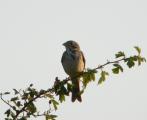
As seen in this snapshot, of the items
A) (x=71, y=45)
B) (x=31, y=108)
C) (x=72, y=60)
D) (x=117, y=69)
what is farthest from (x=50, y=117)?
(x=71, y=45)

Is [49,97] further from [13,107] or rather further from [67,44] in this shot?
[67,44]

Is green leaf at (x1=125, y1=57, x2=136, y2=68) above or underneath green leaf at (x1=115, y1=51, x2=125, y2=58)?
underneath

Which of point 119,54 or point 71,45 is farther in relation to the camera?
point 71,45

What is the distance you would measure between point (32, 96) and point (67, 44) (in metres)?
4.80

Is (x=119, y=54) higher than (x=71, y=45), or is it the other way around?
(x=71, y=45)

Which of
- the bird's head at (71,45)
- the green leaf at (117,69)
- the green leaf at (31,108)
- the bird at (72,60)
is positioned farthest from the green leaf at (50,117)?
the bird's head at (71,45)

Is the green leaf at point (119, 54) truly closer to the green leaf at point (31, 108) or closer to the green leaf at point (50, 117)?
the green leaf at point (50, 117)

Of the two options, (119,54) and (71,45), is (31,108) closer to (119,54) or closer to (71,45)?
(119,54)

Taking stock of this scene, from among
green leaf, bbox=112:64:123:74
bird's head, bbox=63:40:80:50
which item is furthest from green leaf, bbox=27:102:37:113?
bird's head, bbox=63:40:80:50

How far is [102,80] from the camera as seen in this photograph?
6.30 metres

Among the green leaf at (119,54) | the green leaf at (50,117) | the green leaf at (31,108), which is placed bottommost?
the green leaf at (50,117)

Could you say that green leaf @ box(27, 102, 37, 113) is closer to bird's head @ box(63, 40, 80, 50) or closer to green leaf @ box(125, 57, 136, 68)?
green leaf @ box(125, 57, 136, 68)

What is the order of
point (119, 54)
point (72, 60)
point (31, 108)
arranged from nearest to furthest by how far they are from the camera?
1. point (31, 108)
2. point (119, 54)
3. point (72, 60)

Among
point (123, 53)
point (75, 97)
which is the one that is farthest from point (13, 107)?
point (75, 97)
